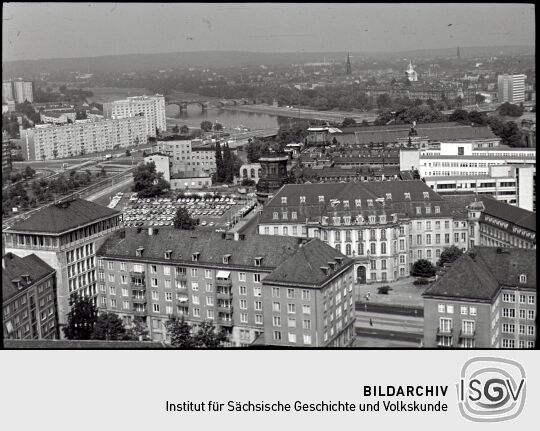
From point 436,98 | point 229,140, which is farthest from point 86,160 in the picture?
point 436,98

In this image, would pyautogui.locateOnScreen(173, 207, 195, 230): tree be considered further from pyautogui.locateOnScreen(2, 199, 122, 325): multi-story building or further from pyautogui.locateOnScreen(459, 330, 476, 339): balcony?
pyautogui.locateOnScreen(459, 330, 476, 339): balcony

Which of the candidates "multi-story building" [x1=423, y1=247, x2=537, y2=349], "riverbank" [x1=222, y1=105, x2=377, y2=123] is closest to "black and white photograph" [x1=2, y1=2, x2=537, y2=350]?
"multi-story building" [x1=423, y1=247, x2=537, y2=349]

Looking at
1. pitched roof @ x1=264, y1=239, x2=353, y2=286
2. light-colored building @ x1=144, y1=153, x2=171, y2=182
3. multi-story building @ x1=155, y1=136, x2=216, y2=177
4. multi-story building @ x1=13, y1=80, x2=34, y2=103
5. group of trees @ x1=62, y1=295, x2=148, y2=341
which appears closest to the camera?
pitched roof @ x1=264, y1=239, x2=353, y2=286

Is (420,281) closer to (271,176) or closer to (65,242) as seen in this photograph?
(65,242)

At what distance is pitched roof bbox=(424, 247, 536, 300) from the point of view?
548 centimetres

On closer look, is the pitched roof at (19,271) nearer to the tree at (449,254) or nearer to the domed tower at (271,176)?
the tree at (449,254)

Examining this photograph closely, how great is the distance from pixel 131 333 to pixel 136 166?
8.41m

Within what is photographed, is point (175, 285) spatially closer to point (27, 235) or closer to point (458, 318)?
point (27, 235)

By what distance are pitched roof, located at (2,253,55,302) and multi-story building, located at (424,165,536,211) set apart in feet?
17.4

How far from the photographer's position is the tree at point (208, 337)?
574 cm

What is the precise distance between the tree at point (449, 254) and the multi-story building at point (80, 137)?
7882 millimetres

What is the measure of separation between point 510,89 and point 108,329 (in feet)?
46.3

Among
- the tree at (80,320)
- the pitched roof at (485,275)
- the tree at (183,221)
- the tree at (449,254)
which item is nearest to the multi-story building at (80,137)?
the tree at (183,221)

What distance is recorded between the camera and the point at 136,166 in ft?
46.6
